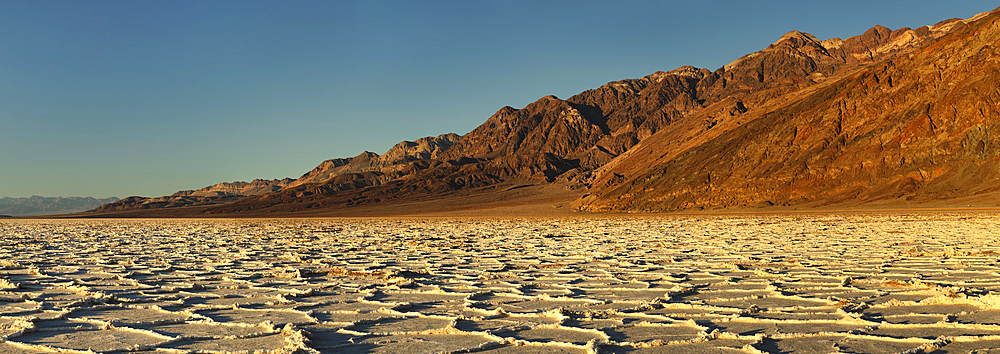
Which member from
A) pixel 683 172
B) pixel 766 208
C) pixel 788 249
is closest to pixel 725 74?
pixel 683 172

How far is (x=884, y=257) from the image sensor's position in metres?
8.66

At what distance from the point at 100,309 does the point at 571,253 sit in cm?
761

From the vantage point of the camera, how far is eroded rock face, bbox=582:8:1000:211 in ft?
124

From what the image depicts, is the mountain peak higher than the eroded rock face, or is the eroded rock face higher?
the mountain peak

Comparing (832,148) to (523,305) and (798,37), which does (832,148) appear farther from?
(798,37)

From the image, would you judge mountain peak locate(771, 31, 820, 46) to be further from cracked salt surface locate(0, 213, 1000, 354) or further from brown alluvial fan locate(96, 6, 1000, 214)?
cracked salt surface locate(0, 213, 1000, 354)

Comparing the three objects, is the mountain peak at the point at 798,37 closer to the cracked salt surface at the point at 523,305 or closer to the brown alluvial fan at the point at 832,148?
the brown alluvial fan at the point at 832,148

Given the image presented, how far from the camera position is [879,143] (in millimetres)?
42562

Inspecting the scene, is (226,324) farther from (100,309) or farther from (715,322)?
(715,322)

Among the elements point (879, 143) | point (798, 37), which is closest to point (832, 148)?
point (879, 143)

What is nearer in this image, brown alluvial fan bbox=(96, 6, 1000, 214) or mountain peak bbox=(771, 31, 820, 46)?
brown alluvial fan bbox=(96, 6, 1000, 214)

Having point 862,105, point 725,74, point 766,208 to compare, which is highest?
point 725,74

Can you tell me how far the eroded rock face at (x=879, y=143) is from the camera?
37812mm

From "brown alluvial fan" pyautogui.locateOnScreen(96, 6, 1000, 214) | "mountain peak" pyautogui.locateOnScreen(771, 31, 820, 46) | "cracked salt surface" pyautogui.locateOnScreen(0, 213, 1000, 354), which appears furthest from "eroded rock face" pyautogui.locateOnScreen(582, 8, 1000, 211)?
"mountain peak" pyautogui.locateOnScreen(771, 31, 820, 46)
